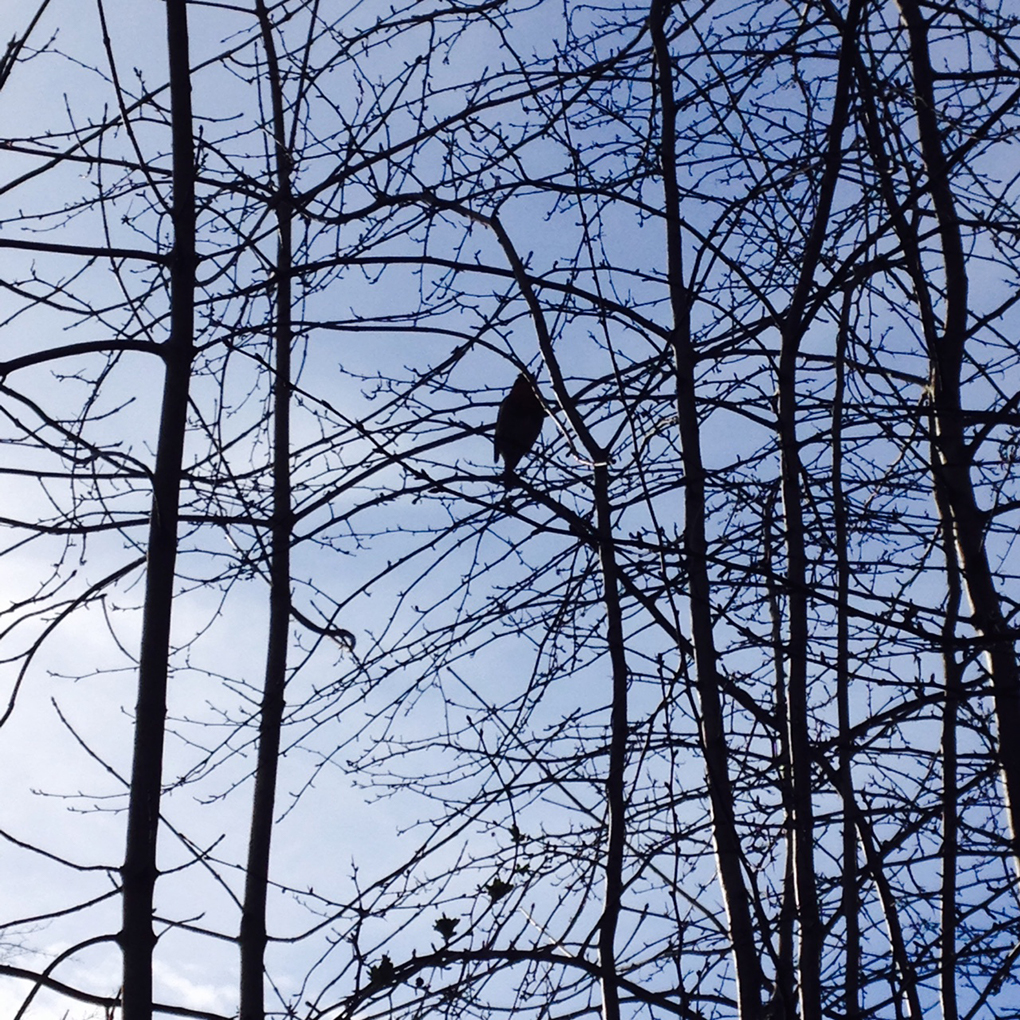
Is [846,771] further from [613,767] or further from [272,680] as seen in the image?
[272,680]

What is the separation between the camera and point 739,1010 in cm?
234

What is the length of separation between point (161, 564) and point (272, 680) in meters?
1.29

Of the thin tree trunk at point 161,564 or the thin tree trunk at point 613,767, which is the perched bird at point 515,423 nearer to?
the thin tree trunk at point 613,767

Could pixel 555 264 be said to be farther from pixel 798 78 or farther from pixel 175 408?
pixel 175 408

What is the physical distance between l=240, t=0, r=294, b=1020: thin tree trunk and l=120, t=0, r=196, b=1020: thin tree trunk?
0.37 metres

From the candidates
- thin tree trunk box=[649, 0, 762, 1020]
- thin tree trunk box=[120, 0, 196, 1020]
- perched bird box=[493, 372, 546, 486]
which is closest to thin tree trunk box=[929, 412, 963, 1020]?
thin tree trunk box=[649, 0, 762, 1020]

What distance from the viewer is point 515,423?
13.0 feet

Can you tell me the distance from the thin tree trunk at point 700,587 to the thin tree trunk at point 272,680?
923 mm

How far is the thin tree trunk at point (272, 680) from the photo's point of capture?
3.36m

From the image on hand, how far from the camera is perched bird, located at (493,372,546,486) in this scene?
132 inches

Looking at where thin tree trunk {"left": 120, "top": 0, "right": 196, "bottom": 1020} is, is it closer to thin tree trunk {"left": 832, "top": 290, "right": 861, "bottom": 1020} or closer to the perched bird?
the perched bird

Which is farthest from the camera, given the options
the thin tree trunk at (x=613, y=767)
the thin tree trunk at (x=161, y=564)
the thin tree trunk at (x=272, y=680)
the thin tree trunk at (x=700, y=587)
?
the thin tree trunk at (x=272, y=680)

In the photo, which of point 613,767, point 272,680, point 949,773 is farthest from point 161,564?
point 949,773

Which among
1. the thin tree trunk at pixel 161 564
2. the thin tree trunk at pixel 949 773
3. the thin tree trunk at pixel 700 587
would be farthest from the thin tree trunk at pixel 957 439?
the thin tree trunk at pixel 161 564
